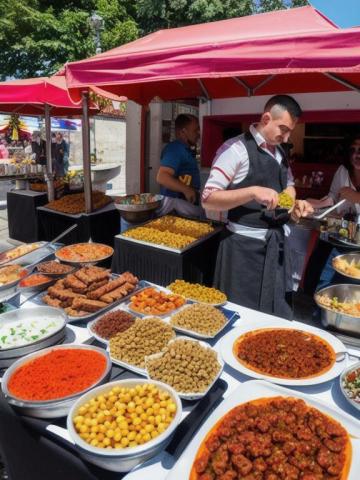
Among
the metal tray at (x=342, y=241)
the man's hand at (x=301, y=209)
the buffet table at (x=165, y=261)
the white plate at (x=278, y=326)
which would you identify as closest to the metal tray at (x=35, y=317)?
the white plate at (x=278, y=326)

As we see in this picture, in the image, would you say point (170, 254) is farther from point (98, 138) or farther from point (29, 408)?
point (98, 138)

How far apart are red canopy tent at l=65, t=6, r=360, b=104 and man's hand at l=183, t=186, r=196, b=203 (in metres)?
1.37

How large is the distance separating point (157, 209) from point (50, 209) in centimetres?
199

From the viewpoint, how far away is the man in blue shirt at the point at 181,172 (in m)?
3.93

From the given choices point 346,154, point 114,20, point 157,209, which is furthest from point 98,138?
point 346,154

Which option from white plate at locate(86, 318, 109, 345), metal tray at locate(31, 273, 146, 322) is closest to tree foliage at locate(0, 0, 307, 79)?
metal tray at locate(31, 273, 146, 322)

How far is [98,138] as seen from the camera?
16.2 m

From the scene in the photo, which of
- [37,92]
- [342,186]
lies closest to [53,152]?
[37,92]

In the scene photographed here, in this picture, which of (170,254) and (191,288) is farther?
(170,254)

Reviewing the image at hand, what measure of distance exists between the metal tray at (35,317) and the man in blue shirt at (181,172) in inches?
85.3

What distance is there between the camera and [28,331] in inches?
76.6

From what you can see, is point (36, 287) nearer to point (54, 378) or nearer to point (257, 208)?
point (54, 378)

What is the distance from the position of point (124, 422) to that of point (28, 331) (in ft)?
2.98

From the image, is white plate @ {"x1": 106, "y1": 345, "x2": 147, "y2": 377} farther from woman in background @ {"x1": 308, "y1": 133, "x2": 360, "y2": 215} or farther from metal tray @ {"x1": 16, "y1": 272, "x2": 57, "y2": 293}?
woman in background @ {"x1": 308, "y1": 133, "x2": 360, "y2": 215}
